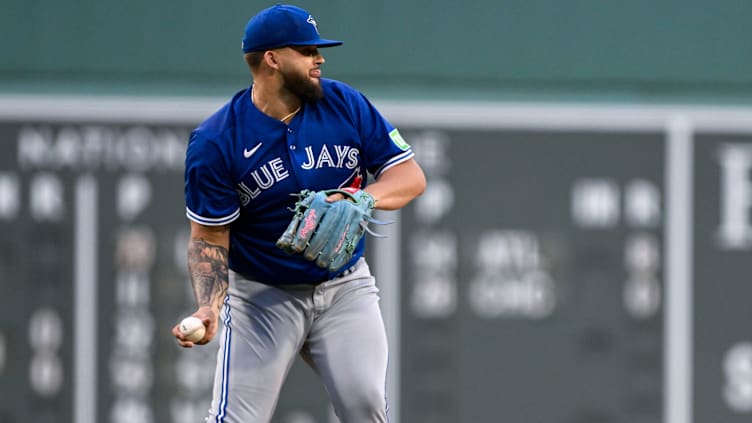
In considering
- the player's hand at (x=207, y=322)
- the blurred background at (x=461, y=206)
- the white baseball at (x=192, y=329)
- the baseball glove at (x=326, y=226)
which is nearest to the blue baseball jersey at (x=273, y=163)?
the baseball glove at (x=326, y=226)

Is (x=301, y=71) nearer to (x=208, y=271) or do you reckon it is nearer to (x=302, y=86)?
(x=302, y=86)

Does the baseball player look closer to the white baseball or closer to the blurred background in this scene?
the white baseball

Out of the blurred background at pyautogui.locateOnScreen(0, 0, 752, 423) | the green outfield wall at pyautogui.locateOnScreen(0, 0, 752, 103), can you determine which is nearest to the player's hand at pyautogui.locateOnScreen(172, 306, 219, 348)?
the blurred background at pyautogui.locateOnScreen(0, 0, 752, 423)

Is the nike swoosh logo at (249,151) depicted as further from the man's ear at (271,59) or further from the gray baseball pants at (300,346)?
the gray baseball pants at (300,346)

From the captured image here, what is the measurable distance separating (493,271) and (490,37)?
0.96 metres

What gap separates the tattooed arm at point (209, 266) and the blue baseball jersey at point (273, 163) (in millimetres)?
47

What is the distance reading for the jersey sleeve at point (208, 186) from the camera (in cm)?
388

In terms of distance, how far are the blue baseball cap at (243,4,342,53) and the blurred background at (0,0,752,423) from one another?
1.95 metres

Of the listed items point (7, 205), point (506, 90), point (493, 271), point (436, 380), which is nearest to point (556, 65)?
point (506, 90)

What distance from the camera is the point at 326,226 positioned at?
149 inches

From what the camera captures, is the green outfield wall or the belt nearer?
the belt

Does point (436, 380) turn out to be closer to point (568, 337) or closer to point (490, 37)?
point (568, 337)

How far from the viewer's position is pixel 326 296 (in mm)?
4047

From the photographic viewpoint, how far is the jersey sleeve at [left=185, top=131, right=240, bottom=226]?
3.88 meters
